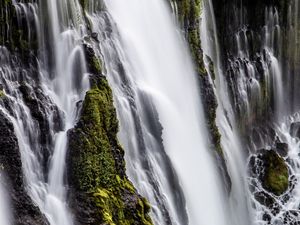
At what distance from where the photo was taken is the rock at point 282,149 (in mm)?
24167

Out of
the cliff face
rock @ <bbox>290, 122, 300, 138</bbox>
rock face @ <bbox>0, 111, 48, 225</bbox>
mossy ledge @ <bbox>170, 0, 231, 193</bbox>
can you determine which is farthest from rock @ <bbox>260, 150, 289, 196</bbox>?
rock face @ <bbox>0, 111, 48, 225</bbox>

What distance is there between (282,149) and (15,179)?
15.3 meters

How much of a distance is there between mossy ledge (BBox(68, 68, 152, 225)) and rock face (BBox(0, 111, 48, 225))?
1.13 meters

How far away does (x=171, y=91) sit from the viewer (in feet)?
59.1

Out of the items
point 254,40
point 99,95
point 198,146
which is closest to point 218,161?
point 198,146

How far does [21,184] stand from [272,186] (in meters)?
13.4

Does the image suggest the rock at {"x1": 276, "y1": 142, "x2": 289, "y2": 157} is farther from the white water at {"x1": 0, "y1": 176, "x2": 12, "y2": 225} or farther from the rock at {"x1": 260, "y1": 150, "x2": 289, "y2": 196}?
the white water at {"x1": 0, "y1": 176, "x2": 12, "y2": 225}

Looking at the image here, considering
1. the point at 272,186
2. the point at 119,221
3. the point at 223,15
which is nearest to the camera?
the point at 119,221

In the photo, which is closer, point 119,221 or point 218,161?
point 119,221

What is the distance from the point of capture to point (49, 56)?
14117mm

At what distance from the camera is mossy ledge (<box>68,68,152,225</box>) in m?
11.9

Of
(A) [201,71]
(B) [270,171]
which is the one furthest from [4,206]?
(B) [270,171]

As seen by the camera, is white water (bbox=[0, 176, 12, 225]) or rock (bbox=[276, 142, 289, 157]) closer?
white water (bbox=[0, 176, 12, 225])

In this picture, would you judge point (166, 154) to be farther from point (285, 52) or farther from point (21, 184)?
point (285, 52)
